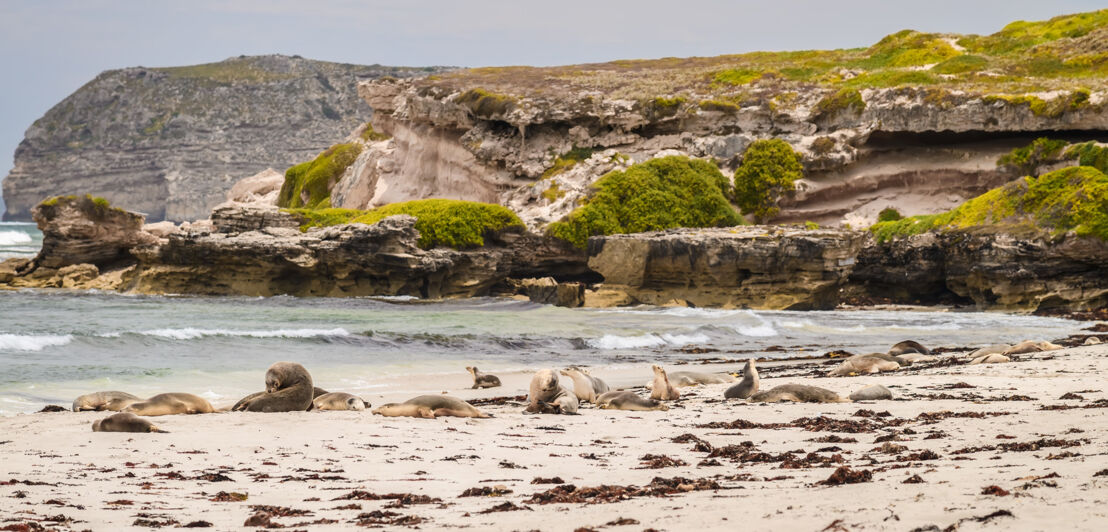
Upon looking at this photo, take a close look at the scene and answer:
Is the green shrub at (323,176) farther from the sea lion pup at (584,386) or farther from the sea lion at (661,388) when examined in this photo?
the sea lion at (661,388)

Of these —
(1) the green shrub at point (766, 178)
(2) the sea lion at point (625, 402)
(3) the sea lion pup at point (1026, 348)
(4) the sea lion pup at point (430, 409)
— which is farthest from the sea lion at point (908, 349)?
(1) the green shrub at point (766, 178)

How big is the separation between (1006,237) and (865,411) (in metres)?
23.2

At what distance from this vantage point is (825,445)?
7.66 m

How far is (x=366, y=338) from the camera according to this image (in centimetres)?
2052

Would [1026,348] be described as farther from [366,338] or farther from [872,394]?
[366,338]

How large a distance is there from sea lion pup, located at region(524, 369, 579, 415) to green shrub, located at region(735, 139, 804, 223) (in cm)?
3083

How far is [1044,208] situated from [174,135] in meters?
164

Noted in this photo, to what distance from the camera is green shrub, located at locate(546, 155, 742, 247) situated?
3703 cm

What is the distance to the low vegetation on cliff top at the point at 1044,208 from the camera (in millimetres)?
28531

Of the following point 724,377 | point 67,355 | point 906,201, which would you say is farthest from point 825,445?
point 906,201

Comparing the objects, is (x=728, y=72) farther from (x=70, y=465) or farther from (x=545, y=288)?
(x=70, y=465)

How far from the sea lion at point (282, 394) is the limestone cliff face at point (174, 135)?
162m

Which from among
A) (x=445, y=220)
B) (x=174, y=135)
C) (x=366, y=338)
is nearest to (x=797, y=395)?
(x=366, y=338)

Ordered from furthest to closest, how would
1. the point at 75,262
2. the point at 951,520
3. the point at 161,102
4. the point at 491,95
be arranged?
the point at 161,102 → the point at 491,95 → the point at 75,262 → the point at 951,520
